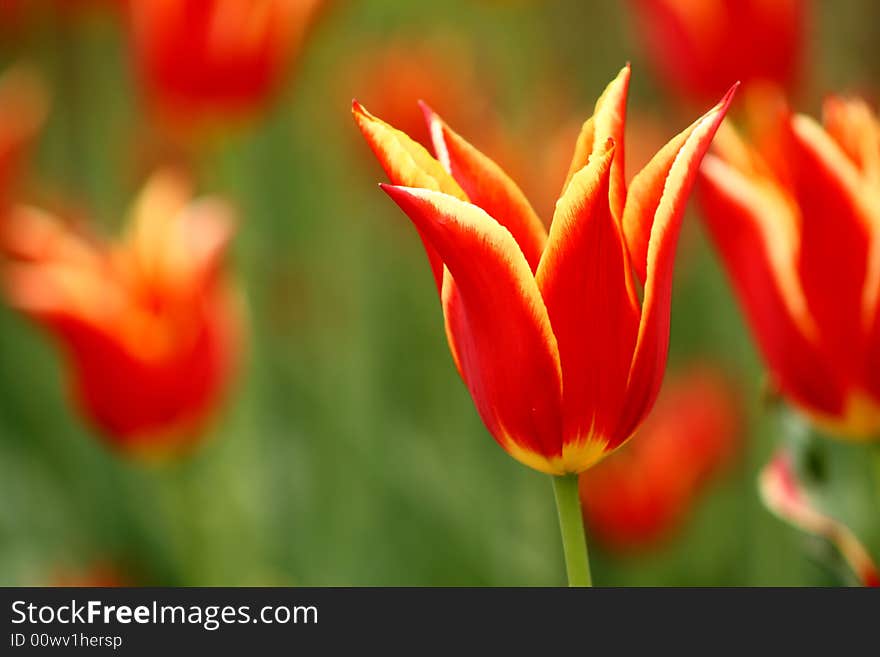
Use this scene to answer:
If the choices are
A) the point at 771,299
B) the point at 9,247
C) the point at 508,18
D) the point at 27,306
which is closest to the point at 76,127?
the point at 508,18

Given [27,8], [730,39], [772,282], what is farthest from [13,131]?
[772,282]

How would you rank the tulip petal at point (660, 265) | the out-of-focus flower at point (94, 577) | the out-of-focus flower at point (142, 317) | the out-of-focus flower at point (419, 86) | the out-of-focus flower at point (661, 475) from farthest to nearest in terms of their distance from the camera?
the out-of-focus flower at point (419, 86)
the out-of-focus flower at point (94, 577)
the out-of-focus flower at point (661, 475)
the out-of-focus flower at point (142, 317)
the tulip petal at point (660, 265)

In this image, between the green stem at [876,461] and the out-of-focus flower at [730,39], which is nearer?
the green stem at [876,461]

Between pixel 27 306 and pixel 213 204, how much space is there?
0.22 m

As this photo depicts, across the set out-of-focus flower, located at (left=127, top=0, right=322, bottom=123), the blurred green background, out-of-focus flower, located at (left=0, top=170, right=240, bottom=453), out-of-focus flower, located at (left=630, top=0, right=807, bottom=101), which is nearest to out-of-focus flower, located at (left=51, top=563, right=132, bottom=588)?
the blurred green background

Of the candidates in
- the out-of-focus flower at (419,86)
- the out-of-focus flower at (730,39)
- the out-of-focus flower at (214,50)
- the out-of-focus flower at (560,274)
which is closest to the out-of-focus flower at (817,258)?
the out-of-focus flower at (560,274)

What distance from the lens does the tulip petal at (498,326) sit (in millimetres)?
433

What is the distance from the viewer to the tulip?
0.44m

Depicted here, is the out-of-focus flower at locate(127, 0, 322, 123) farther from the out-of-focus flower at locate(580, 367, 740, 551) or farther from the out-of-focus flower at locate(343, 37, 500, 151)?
the out-of-focus flower at locate(580, 367, 740, 551)

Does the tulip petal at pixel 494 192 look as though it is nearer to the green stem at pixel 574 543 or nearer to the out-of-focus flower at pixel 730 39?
the green stem at pixel 574 543

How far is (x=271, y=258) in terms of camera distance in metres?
1.84

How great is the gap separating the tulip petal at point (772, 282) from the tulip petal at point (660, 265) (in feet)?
0.41

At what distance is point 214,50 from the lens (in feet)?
4.10

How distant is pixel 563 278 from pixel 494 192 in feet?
0.16
